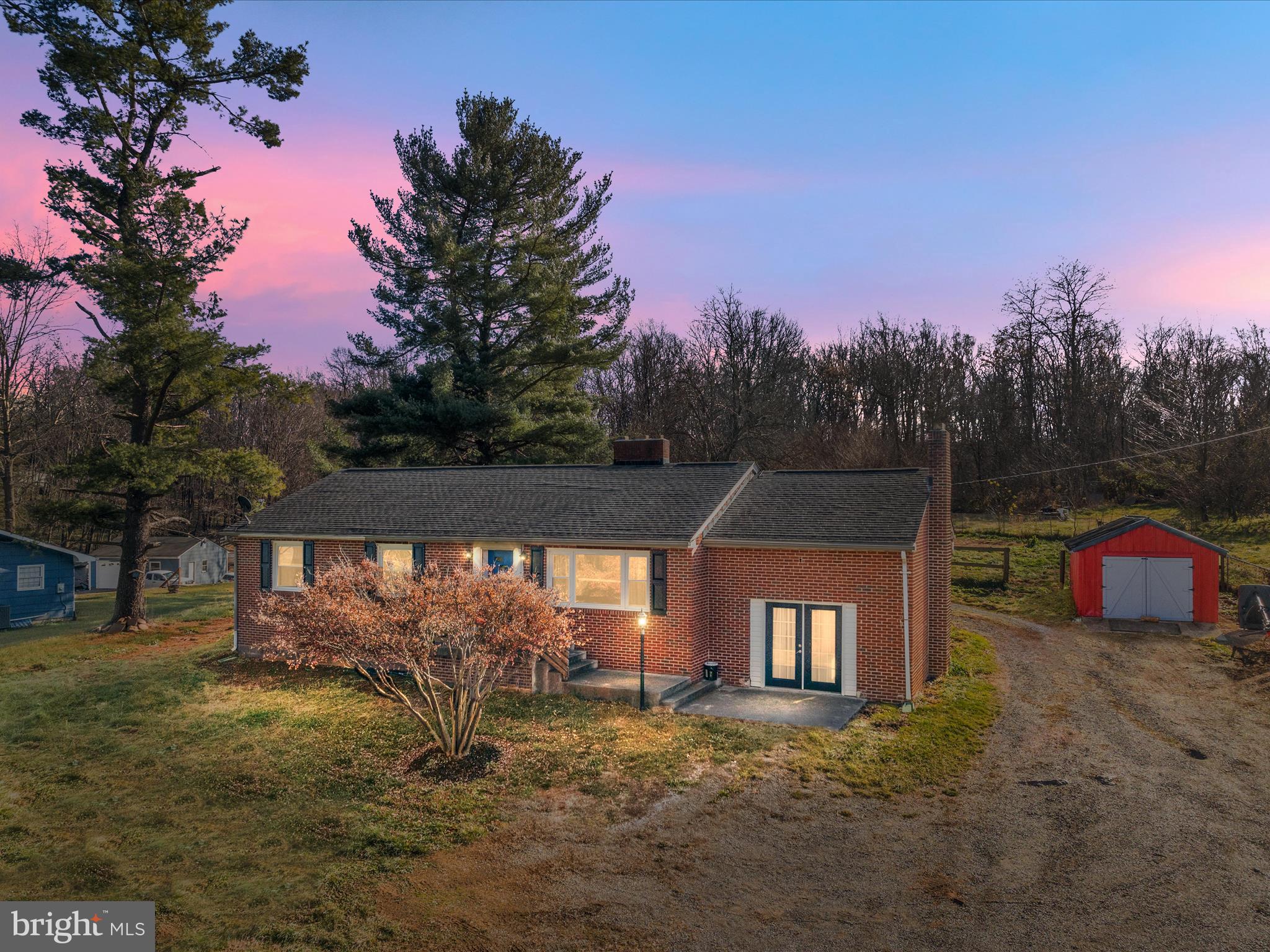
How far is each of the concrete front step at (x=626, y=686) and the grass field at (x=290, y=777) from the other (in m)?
0.43

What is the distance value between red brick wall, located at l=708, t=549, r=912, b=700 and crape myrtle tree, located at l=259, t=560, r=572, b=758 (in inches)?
196

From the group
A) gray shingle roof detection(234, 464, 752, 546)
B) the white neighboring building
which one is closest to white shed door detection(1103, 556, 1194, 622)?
gray shingle roof detection(234, 464, 752, 546)

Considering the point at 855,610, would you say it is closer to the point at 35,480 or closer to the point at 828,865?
the point at 828,865

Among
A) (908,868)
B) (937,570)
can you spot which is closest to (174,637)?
(937,570)

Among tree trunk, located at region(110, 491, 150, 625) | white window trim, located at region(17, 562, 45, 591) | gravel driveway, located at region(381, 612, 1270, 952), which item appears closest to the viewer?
gravel driveway, located at region(381, 612, 1270, 952)

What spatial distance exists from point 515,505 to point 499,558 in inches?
75.2

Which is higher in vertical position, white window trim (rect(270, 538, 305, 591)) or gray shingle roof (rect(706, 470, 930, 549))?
gray shingle roof (rect(706, 470, 930, 549))

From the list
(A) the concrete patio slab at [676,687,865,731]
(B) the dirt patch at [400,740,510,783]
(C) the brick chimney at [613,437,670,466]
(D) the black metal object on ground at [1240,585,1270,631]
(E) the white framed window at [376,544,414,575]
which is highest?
(C) the brick chimney at [613,437,670,466]

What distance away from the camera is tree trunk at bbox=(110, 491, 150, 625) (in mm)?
25438

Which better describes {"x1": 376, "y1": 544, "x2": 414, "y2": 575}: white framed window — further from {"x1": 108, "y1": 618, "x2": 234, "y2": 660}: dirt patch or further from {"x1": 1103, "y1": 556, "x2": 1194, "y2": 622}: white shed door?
{"x1": 1103, "y1": 556, "x2": 1194, "y2": 622}: white shed door

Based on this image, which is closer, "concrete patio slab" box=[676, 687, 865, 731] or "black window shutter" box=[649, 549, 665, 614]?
"concrete patio slab" box=[676, 687, 865, 731]

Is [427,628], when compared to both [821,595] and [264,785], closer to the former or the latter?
[264,785]

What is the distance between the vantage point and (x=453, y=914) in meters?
7.28

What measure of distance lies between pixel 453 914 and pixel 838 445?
1681 inches
